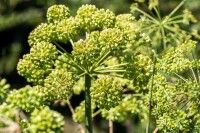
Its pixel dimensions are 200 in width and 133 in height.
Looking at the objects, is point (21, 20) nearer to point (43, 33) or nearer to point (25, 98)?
point (43, 33)

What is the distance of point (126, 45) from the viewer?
2.09 m

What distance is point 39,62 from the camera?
6.85 ft

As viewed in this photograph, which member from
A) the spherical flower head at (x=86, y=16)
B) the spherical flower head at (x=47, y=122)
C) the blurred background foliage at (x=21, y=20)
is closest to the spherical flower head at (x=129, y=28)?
the spherical flower head at (x=86, y=16)

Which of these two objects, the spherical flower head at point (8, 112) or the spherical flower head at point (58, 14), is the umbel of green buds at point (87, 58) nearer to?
→ the spherical flower head at point (58, 14)

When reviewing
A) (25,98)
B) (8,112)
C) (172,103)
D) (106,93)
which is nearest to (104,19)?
(106,93)

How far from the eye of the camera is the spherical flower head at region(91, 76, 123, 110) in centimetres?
207

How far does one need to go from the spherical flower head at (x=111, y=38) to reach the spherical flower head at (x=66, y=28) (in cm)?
13

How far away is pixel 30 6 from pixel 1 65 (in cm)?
105

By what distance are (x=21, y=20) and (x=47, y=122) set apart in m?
7.30

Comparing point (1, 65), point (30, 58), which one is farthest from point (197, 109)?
point (1, 65)

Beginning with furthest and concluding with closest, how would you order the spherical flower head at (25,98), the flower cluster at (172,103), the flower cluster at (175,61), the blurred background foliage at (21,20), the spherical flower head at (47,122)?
the blurred background foliage at (21,20) → the flower cluster at (175,61) → the flower cluster at (172,103) → the spherical flower head at (25,98) → the spherical flower head at (47,122)

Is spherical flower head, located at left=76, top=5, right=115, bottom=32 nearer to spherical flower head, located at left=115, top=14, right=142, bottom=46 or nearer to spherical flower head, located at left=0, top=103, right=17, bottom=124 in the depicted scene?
spherical flower head, located at left=115, top=14, right=142, bottom=46

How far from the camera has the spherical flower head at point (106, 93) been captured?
2072mm

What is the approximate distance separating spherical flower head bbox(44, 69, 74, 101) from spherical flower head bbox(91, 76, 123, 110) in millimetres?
104
